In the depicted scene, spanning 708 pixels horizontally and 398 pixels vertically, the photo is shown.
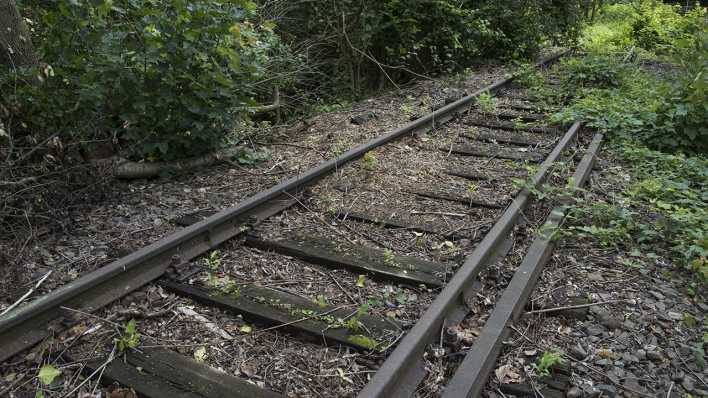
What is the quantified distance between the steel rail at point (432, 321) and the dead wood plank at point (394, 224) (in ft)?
1.24

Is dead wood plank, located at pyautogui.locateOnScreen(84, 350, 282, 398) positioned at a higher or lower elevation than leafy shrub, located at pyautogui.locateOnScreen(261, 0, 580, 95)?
lower

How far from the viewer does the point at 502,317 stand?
121 inches

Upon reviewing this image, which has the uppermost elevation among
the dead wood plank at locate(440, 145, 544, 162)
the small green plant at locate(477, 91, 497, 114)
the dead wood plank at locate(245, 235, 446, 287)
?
the small green plant at locate(477, 91, 497, 114)

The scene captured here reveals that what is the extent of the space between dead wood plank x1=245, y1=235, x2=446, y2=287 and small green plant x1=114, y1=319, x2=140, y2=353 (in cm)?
126

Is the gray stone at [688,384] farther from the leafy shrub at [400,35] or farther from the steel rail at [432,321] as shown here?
the leafy shrub at [400,35]

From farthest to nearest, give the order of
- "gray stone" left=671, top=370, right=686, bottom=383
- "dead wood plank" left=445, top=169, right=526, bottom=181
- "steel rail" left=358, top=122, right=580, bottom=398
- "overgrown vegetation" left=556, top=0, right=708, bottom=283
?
"dead wood plank" left=445, top=169, right=526, bottom=181, "overgrown vegetation" left=556, top=0, right=708, bottom=283, "gray stone" left=671, top=370, right=686, bottom=383, "steel rail" left=358, top=122, right=580, bottom=398

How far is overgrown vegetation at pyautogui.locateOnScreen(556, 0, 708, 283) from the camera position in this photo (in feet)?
13.7

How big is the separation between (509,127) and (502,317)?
452cm

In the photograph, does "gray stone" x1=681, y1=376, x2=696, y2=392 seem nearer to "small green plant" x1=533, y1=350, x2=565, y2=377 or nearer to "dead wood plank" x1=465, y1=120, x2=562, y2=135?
"small green plant" x1=533, y1=350, x2=565, y2=377

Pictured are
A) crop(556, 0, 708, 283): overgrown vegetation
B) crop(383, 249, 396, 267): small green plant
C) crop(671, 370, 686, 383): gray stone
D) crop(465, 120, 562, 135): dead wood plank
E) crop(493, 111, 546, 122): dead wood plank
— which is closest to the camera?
crop(671, 370, 686, 383): gray stone

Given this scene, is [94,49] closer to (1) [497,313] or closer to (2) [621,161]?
(1) [497,313]

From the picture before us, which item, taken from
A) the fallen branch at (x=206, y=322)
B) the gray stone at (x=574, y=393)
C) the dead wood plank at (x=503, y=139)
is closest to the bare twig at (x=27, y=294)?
the fallen branch at (x=206, y=322)

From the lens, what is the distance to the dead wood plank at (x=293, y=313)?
10.1 feet

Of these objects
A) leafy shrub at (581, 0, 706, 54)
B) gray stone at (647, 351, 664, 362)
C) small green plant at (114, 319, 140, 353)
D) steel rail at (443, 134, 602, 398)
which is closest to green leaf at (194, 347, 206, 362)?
small green plant at (114, 319, 140, 353)
